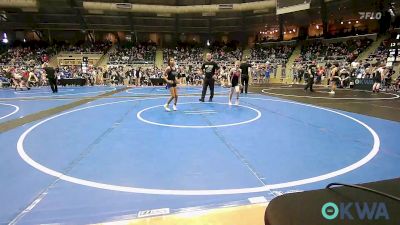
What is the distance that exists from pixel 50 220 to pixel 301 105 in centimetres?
1006

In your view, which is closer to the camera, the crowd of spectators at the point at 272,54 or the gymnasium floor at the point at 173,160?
the gymnasium floor at the point at 173,160

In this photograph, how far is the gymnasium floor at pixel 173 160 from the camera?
3369mm

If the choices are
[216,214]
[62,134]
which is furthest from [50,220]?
[62,134]

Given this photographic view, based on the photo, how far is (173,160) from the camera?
15.8 feet

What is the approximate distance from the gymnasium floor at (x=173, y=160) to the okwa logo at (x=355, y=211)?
1849mm

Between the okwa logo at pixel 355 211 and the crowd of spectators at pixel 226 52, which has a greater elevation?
the crowd of spectators at pixel 226 52

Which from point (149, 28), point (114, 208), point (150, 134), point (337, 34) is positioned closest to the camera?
point (114, 208)

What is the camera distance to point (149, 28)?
38125mm

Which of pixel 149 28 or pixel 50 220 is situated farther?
pixel 149 28

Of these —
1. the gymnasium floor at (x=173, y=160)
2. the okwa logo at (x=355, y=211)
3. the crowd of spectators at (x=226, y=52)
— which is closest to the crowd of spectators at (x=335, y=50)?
the crowd of spectators at (x=226, y=52)

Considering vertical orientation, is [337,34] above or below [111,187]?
above

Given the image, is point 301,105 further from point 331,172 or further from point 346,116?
point 331,172

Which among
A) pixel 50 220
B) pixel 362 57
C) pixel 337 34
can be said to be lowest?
pixel 50 220

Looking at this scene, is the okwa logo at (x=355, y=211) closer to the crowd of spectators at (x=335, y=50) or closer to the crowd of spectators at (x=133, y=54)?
the crowd of spectators at (x=335, y=50)
